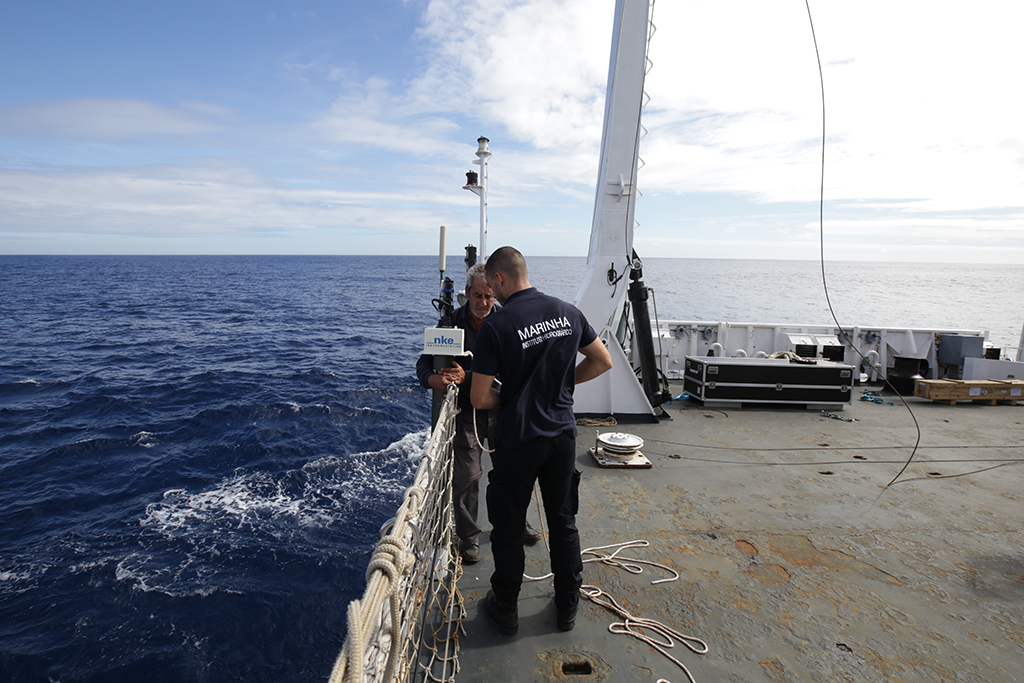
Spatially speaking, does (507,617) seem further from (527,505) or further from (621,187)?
(621,187)

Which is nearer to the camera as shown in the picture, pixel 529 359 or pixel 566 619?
pixel 529 359

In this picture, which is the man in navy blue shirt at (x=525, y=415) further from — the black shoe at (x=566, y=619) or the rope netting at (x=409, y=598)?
the rope netting at (x=409, y=598)

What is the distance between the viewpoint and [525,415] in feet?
8.01

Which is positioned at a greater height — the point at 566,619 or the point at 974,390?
the point at 974,390

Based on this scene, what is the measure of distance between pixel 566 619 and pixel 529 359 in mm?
1390

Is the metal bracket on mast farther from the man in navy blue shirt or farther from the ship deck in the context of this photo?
the man in navy blue shirt

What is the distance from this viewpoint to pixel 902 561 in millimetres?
3420

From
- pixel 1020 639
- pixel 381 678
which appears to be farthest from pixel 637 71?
pixel 381 678

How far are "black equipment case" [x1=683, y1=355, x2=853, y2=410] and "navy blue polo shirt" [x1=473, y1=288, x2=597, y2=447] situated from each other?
17.3 ft

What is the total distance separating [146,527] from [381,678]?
361 inches

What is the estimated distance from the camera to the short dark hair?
2.51 m

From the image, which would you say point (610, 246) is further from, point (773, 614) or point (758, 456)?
point (773, 614)

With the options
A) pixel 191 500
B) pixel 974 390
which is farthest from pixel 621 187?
pixel 191 500

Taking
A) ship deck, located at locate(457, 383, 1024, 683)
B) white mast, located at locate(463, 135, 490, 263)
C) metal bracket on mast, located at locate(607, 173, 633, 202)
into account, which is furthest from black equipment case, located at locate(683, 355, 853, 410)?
white mast, located at locate(463, 135, 490, 263)
